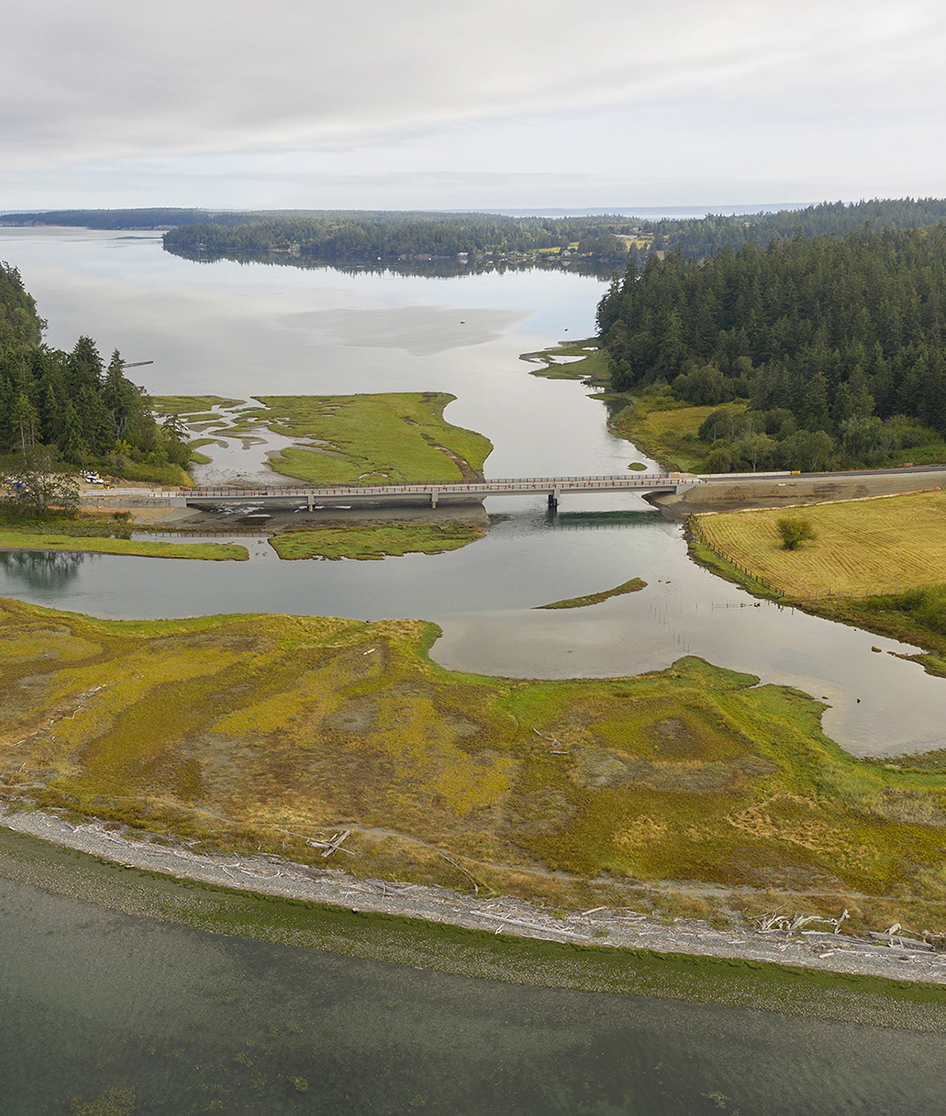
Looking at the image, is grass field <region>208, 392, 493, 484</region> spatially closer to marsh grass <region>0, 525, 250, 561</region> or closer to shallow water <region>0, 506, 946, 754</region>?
shallow water <region>0, 506, 946, 754</region>

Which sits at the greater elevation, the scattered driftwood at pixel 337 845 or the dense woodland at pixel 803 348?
the dense woodland at pixel 803 348

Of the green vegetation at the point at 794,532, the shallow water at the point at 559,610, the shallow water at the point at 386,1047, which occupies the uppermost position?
the green vegetation at the point at 794,532

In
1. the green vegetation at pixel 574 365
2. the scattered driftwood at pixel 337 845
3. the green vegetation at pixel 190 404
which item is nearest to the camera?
the scattered driftwood at pixel 337 845

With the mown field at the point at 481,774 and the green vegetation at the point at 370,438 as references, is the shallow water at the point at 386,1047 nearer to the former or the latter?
the mown field at the point at 481,774

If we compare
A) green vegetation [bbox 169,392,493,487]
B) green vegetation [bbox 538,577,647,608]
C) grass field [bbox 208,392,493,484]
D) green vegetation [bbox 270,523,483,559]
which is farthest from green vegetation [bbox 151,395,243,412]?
green vegetation [bbox 538,577,647,608]

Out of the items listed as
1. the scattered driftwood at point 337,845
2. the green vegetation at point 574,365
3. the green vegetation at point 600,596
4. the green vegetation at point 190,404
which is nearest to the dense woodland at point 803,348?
the green vegetation at point 574,365

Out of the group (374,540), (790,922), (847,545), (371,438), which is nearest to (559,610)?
(374,540)
